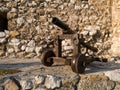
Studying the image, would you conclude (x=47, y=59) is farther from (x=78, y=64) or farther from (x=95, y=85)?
(x=95, y=85)

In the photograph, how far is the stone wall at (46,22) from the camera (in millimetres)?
8094

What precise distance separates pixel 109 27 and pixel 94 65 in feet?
10.7

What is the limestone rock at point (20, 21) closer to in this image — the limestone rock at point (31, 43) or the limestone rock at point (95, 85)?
the limestone rock at point (31, 43)

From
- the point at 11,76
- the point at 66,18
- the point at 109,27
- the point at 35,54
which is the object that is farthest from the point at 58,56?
the point at 109,27

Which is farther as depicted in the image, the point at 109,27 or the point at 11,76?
the point at 109,27

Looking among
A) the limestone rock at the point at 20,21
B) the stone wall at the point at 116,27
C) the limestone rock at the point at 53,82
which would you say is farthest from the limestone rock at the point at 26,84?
the stone wall at the point at 116,27

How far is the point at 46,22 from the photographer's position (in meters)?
8.46

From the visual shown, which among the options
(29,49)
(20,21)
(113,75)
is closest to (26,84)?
(113,75)

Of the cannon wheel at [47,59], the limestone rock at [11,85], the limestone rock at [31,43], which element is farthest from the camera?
the limestone rock at [31,43]

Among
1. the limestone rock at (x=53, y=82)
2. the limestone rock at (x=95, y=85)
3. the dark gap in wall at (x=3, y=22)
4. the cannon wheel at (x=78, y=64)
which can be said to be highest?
the dark gap in wall at (x=3, y=22)

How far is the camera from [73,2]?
346 inches

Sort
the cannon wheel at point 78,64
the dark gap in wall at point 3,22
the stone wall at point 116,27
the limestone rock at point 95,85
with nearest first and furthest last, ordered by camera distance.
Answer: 1. the limestone rock at point 95,85
2. the cannon wheel at point 78,64
3. the dark gap in wall at point 3,22
4. the stone wall at point 116,27

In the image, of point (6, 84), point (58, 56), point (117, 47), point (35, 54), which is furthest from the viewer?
point (117, 47)

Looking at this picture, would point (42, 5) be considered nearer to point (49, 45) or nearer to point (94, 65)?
point (49, 45)
